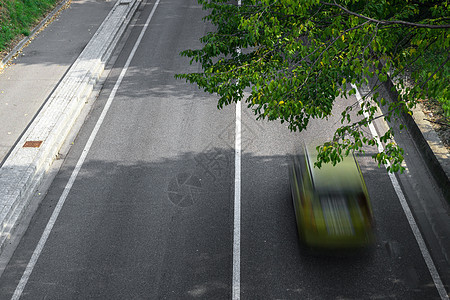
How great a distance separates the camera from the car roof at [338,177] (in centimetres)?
933

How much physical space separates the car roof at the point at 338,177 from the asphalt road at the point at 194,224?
1.59 meters

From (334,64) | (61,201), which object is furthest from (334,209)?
(61,201)

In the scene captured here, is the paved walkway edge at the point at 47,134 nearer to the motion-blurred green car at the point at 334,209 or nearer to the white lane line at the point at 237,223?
the white lane line at the point at 237,223

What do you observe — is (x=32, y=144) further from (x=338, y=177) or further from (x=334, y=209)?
(x=334, y=209)

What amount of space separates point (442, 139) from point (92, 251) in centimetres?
1034

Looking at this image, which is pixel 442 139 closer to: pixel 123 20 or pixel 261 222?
pixel 261 222

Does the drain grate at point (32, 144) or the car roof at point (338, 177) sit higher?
the drain grate at point (32, 144)

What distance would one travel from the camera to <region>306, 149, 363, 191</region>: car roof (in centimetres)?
933

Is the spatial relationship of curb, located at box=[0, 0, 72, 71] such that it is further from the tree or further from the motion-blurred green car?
the motion-blurred green car

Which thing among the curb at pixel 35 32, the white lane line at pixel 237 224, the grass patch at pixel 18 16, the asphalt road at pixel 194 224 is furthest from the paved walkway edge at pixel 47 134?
the white lane line at pixel 237 224

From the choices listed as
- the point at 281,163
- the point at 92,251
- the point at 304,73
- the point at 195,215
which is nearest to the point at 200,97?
the point at 281,163

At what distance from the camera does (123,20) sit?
24031 millimetres

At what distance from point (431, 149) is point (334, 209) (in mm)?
5335

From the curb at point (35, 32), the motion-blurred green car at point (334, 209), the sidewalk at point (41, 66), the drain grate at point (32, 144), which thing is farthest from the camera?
the curb at point (35, 32)
